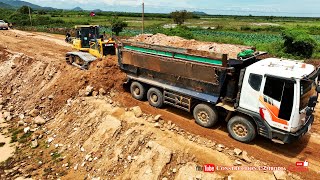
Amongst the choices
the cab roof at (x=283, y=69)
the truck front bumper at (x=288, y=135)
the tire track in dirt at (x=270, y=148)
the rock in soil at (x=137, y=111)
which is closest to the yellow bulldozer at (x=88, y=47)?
the rock in soil at (x=137, y=111)

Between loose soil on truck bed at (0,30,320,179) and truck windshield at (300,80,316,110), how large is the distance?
1.86m

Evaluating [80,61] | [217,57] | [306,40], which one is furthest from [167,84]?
[306,40]

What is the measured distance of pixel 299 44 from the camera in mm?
23406

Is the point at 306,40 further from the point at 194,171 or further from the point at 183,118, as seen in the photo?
the point at 194,171

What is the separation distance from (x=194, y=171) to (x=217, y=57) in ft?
12.8

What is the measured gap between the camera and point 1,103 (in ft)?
54.0

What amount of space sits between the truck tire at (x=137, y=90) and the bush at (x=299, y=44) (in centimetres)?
1675

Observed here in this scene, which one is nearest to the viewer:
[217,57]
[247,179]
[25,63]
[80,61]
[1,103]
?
[247,179]

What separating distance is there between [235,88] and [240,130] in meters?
1.46

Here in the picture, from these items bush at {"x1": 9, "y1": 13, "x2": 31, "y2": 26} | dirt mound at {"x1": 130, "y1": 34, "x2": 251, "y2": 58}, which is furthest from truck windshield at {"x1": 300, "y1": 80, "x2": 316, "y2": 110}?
bush at {"x1": 9, "y1": 13, "x2": 31, "y2": 26}

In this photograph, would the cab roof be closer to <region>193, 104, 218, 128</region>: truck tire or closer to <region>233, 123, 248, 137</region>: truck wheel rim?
<region>233, 123, 248, 137</region>: truck wheel rim

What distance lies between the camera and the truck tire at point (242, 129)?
9.19 meters

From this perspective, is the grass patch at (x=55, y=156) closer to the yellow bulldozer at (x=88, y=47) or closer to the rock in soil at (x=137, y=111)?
the rock in soil at (x=137, y=111)

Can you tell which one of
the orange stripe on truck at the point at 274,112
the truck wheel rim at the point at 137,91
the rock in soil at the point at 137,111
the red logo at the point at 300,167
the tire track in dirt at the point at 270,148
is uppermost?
the orange stripe on truck at the point at 274,112
